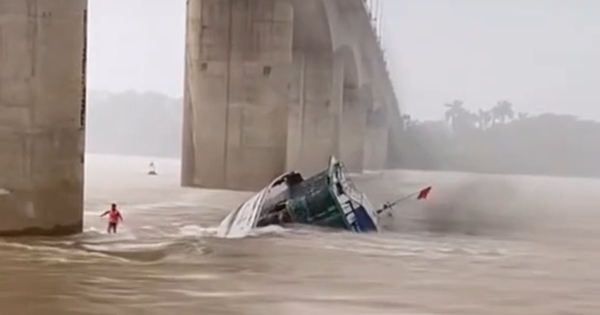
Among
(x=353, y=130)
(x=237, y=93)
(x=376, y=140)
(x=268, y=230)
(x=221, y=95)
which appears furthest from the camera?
(x=376, y=140)

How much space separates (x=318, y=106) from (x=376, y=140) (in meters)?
37.4

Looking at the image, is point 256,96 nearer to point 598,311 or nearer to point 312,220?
point 312,220

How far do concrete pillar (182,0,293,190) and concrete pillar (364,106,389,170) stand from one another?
43.2m

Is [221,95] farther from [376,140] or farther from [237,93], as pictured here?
[376,140]

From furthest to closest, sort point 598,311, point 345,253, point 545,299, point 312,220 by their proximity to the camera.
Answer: point 312,220 → point 345,253 → point 545,299 → point 598,311

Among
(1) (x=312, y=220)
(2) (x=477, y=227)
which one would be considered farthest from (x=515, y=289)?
(2) (x=477, y=227)

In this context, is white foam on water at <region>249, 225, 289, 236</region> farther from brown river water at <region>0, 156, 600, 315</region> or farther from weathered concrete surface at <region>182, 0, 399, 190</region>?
weathered concrete surface at <region>182, 0, 399, 190</region>

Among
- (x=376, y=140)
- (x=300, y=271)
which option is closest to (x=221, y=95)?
(x=300, y=271)

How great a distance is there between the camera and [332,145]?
4775 cm

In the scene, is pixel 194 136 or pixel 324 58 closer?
pixel 194 136

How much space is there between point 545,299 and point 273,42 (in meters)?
22.1

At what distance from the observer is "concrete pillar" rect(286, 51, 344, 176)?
45.3m

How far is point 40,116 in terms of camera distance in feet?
52.1

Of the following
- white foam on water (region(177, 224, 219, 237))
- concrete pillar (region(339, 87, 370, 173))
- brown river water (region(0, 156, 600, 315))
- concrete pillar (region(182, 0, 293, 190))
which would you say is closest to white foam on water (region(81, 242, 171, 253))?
brown river water (region(0, 156, 600, 315))
